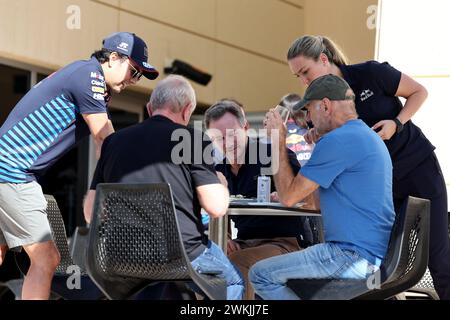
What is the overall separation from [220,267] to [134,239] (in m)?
0.41

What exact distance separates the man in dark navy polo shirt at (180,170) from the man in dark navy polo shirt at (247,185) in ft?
3.04

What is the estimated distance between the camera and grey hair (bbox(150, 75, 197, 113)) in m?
3.66

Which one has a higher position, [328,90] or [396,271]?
[328,90]

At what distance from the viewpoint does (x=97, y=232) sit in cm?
339

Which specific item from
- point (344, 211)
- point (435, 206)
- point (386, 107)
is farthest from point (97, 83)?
point (435, 206)

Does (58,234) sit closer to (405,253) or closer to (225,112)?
(225,112)

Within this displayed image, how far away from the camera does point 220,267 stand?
3564 millimetres

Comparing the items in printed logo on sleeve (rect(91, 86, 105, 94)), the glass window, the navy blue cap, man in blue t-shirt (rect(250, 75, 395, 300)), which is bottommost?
man in blue t-shirt (rect(250, 75, 395, 300))

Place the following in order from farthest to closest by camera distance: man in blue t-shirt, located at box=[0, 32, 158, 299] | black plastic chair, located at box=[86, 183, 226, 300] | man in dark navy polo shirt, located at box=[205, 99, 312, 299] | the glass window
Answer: the glass window, man in dark navy polo shirt, located at box=[205, 99, 312, 299], man in blue t-shirt, located at box=[0, 32, 158, 299], black plastic chair, located at box=[86, 183, 226, 300]

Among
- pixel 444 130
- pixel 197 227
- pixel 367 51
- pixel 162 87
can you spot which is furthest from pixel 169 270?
pixel 367 51

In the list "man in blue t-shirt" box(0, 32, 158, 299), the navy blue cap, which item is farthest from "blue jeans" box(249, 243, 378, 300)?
the navy blue cap

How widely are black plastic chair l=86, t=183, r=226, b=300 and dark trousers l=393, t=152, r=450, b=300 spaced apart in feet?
4.43

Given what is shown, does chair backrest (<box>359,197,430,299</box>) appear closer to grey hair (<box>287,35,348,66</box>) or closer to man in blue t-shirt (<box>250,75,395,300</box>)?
man in blue t-shirt (<box>250,75,395,300</box>)
